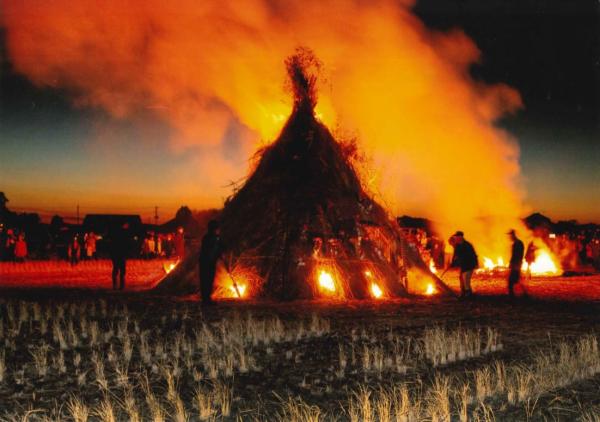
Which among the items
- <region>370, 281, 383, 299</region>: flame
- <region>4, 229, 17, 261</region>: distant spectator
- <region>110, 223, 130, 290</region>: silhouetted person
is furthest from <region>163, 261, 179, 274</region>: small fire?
<region>4, 229, 17, 261</region>: distant spectator

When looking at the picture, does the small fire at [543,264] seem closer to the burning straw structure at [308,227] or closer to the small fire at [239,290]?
the burning straw structure at [308,227]

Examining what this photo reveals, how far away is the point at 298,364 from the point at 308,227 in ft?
26.4

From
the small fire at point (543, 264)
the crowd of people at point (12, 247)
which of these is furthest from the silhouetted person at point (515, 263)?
the crowd of people at point (12, 247)

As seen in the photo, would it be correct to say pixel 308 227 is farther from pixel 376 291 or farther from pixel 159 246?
pixel 159 246

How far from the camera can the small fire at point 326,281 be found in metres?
15.8

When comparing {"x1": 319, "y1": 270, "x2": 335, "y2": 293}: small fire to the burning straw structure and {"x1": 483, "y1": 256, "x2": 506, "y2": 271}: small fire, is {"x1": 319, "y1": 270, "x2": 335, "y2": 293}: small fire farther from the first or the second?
{"x1": 483, "y1": 256, "x2": 506, "y2": 271}: small fire

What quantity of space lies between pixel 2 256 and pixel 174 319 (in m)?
22.8

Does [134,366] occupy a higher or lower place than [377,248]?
lower

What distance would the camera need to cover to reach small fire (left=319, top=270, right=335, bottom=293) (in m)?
15.8

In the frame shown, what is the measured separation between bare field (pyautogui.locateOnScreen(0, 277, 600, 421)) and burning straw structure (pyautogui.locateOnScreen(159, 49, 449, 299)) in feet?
7.27

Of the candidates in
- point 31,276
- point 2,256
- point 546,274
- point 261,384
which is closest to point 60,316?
point 261,384

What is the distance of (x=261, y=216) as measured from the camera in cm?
1677

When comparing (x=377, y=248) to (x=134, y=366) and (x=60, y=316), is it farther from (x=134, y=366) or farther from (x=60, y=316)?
(x=134, y=366)

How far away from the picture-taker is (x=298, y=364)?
8445 millimetres
